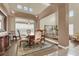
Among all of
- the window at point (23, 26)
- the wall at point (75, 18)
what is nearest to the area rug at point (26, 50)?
the window at point (23, 26)

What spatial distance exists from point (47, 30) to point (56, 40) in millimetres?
305

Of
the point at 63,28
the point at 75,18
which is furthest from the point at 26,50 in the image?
the point at 75,18

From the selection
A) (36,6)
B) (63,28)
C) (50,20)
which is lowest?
(63,28)

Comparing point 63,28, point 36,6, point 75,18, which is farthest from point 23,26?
point 75,18

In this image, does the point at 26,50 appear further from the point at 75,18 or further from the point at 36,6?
the point at 75,18

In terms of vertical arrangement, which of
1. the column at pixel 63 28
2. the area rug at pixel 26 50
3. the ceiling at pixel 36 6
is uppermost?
the ceiling at pixel 36 6

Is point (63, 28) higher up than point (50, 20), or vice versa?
point (50, 20)

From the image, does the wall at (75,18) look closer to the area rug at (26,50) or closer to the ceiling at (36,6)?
the ceiling at (36,6)

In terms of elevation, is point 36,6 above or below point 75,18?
above

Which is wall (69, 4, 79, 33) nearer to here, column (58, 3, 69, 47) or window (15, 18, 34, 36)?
column (58, 3, 69, 47)

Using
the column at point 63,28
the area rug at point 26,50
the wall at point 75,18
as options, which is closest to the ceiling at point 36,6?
the column at point 63,28

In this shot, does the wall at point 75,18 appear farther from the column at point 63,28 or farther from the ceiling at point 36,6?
the ceiling at point 36,6

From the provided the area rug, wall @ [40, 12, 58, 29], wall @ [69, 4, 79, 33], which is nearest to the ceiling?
wall @ [40, 12, 58, 29]

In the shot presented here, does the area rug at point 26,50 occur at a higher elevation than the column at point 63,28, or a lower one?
lower
